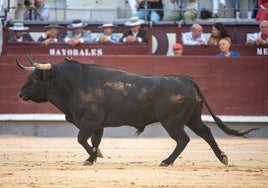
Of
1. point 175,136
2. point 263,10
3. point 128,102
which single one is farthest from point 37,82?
point 263,10

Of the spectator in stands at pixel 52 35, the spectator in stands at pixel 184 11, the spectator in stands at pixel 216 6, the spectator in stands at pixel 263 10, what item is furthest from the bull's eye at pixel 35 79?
the spectator in stands at pixel 263 10

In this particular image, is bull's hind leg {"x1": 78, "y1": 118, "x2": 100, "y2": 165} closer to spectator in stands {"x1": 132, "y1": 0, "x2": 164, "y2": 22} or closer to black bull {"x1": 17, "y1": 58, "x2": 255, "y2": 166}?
black bull {"x1": 17, "y1": 58, "x2": 255, "y2": 166}

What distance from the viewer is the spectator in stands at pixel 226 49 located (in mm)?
17611

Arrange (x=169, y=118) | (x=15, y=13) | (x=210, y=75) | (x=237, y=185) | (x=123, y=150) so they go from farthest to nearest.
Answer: (x=15, y=13) → (x=210, y=75) → (x=123, y=150) → (x=169, y=118) → (x=237, y=185)

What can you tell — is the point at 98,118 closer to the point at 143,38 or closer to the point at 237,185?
the point at 237,185

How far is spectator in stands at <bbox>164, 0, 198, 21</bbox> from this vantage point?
60.3ft

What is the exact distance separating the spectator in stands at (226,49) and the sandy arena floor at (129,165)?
4.82ft

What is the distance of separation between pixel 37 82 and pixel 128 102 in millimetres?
1121

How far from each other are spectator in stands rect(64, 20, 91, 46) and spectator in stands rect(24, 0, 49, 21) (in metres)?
0.72

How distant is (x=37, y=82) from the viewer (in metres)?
12.9

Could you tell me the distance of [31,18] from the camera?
61.8ft

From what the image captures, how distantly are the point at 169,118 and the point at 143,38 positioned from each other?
5.94 meters

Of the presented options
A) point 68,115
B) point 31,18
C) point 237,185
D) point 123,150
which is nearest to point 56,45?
point 31,18

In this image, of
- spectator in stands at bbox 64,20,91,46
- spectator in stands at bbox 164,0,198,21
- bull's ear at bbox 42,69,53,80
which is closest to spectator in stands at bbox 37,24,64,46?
spectator in stands at bbox 64,20,91,46
